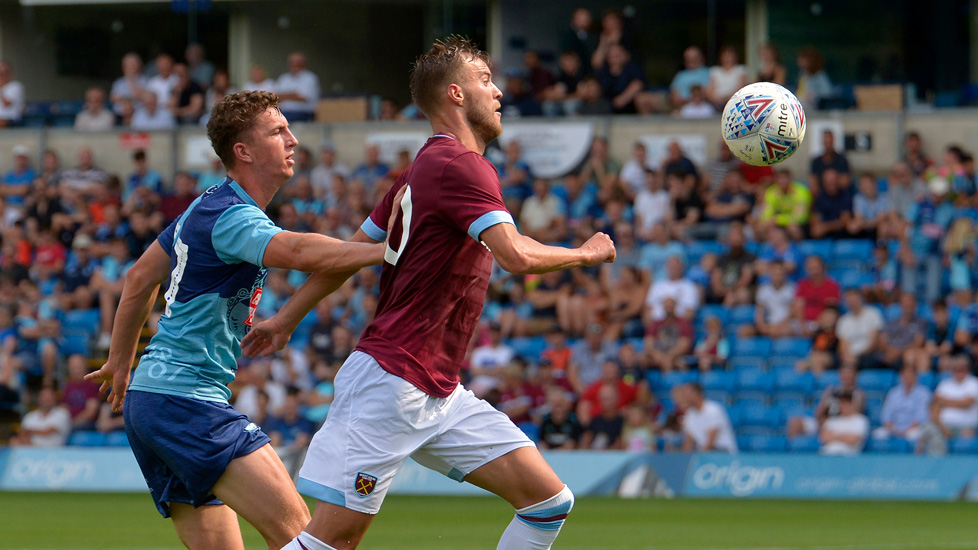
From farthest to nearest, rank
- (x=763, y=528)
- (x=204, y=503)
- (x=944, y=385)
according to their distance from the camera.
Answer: (x=944, y=385)
(x=763, y=528)
(x=204, y=503)

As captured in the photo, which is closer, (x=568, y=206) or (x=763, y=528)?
(x=763, y=528)

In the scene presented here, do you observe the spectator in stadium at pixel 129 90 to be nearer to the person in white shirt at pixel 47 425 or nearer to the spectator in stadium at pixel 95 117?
the spectator in stadium at pixel 95 117

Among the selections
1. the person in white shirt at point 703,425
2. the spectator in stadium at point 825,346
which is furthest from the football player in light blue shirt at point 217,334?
the spectator in stadium at point 825,346

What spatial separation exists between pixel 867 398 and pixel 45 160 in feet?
43.8

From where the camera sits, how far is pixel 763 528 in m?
11.1

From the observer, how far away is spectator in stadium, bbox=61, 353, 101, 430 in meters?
17.1

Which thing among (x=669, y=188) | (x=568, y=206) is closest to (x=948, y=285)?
(x=669, y=188)

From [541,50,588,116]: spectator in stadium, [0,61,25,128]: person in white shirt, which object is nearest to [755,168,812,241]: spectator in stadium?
[541,50,588,116]: spectator in stadium

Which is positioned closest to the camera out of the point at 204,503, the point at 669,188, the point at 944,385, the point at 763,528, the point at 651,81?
A: the point at 204,503

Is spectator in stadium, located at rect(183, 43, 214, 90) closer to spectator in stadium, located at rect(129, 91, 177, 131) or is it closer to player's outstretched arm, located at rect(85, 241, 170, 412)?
spectator in stadium, located at rect(129, 91, 177, 131)

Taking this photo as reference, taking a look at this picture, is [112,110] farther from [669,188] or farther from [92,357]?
[669,188]

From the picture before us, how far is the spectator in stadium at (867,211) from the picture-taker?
645 inches

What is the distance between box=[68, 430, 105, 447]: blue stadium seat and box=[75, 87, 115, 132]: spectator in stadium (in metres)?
6.70

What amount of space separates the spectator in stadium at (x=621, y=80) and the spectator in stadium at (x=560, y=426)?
5.83 metres
